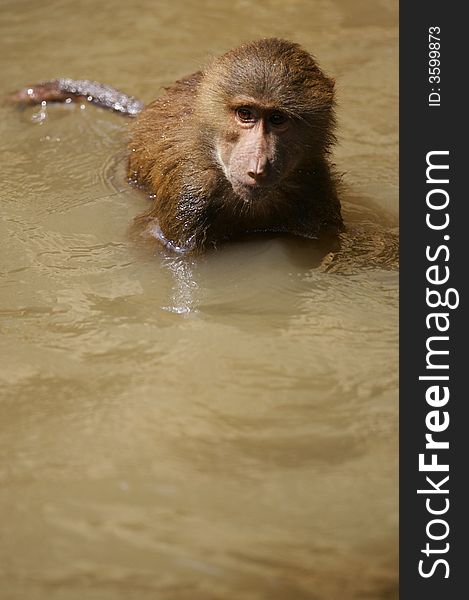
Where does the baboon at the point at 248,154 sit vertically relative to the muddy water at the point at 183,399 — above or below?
above

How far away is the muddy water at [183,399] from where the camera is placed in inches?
153

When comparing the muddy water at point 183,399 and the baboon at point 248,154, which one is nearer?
the muddy water at point 183,399

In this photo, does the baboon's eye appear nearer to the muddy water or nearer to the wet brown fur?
the wet brown fur

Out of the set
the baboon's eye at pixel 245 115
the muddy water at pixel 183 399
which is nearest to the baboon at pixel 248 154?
the baboon's eye at pixel 245 115

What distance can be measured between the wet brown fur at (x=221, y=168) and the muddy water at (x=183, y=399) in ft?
0.66

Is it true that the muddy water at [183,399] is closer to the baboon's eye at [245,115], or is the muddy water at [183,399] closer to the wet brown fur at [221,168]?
the wet brown fur at [221,168]

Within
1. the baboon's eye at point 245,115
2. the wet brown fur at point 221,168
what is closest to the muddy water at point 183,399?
the wet brown fur at point 221,168

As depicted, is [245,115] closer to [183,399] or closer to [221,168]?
[221,168]

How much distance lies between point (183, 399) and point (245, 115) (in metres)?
2.18

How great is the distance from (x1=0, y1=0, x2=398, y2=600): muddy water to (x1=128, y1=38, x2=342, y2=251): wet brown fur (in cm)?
20

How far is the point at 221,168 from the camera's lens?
252 inches

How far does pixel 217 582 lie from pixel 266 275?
2754 millimetres

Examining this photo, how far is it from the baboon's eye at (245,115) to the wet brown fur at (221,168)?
8 centimetres

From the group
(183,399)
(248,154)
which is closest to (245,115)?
(248,154)
